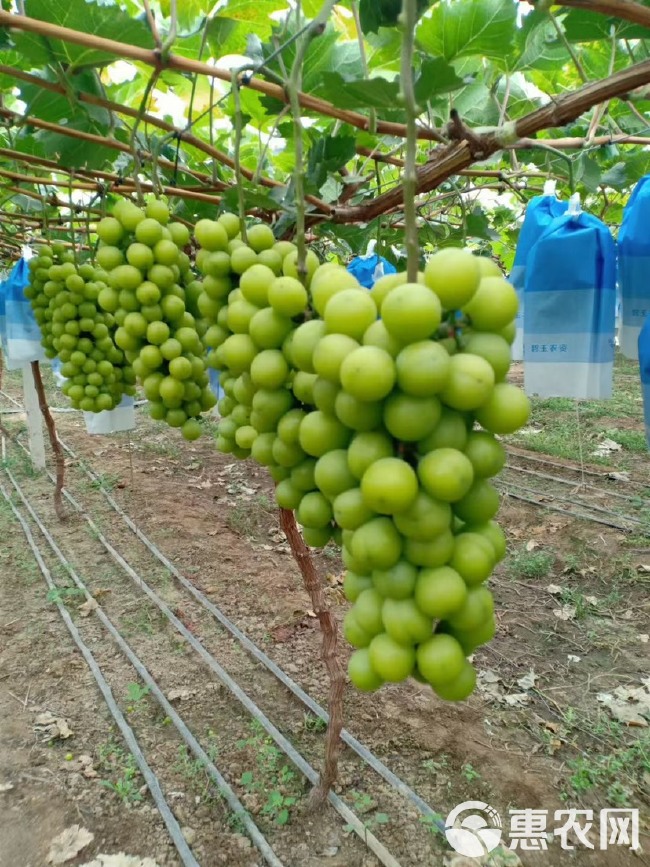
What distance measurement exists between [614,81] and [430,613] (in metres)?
1.02

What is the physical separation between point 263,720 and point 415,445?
2460mm

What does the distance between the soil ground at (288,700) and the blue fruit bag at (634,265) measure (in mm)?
1828

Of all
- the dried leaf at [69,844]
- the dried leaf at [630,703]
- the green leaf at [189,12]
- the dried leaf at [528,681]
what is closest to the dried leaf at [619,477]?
the dried leaf at [630,703]

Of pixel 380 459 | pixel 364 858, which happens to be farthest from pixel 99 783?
pixel 380 459

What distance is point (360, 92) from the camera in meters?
1.08

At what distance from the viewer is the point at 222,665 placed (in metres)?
3.35

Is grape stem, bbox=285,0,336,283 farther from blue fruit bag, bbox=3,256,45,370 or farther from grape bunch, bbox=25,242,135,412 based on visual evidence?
blue fruit bag, bbox=3,256,45,370

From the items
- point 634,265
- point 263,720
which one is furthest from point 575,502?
point 634,265

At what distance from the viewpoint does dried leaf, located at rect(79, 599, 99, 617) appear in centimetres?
385


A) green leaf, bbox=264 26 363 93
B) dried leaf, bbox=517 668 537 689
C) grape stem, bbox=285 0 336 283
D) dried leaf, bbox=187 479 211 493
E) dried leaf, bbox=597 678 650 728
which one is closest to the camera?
grape stem, bbox=285 0 336 283

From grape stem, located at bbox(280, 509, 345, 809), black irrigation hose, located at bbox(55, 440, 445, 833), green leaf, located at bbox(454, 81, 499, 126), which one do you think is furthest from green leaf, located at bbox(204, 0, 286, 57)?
black irrigation hose, located at bbox(55, 440, 445, 833)

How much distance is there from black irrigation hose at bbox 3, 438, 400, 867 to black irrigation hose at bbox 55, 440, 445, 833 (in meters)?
0.20

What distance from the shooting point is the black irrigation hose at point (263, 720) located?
2.22 m

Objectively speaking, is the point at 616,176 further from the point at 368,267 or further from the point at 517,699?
the point at 517,699
